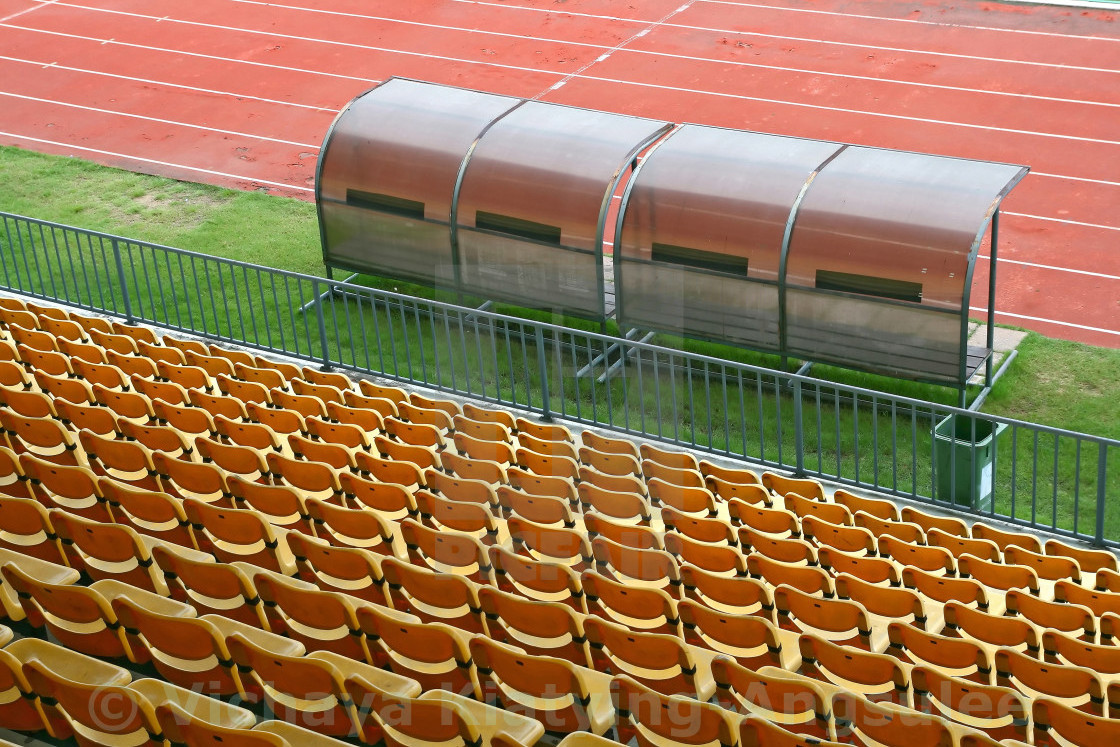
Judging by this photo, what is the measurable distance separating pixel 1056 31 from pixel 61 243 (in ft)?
57.1

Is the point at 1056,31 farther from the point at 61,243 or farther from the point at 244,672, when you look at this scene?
the point at 244,672

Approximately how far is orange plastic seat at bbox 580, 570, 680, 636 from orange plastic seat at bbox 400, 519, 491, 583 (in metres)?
0.74

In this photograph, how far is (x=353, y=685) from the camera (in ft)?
21.3

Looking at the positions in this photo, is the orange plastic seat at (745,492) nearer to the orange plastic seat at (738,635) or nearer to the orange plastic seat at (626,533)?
the orange plastic seat at (626,533)

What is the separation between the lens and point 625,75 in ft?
77.9

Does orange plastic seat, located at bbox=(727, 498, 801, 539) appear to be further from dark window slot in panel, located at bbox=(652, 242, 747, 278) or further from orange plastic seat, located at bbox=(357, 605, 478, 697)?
dark window slot in panel, located at bbox=(652, 242, 747, 278)

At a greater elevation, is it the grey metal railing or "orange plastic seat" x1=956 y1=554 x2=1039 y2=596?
A: "orange plastic seat" x1=956 y1=554 x2=1039 y2=596

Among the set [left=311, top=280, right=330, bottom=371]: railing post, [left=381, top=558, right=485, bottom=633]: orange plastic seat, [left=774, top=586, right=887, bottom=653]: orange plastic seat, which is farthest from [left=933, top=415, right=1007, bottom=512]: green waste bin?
[left=311, top=280, right=330, bottom=371]: railing post

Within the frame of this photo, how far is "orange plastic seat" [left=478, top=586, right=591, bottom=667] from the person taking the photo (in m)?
7.32

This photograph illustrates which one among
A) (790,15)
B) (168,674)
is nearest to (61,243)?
(168,674)

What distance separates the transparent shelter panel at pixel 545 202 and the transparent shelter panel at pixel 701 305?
0.43 meters

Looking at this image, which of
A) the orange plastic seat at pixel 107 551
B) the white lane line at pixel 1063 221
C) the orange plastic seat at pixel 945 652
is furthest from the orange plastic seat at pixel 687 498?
the white lane line at pixel 1063 221

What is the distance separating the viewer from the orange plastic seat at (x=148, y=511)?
855cm

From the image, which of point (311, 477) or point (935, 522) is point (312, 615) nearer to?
point (311, 477)
